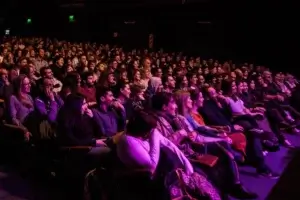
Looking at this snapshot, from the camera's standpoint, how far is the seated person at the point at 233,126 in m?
5.24

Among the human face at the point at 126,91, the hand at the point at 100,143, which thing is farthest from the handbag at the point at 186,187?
the human face at the point at 126,91

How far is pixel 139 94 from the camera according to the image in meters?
5.93

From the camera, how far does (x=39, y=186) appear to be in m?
4.34

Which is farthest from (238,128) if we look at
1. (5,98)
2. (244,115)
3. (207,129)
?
(5,98)

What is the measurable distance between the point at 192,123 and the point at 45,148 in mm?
1740

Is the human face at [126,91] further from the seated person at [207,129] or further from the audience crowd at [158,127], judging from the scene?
the seated person at [207,129]

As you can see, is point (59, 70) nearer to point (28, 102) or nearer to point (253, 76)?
point (28, 102)

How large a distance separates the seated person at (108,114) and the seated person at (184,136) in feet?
1.69

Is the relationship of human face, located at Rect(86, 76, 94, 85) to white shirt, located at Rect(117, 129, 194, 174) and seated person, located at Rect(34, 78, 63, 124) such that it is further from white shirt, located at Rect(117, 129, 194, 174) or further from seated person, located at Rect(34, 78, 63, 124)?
white shirt, located at Rect(117, 129, 194, 174)

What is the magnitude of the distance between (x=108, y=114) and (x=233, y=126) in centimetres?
191

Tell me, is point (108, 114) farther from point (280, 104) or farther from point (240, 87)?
point (280, 104)

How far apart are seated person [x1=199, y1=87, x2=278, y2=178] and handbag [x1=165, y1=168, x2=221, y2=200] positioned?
6.36 feet

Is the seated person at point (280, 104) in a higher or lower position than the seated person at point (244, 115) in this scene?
lower

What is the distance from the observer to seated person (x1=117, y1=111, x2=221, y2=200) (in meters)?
3.11
